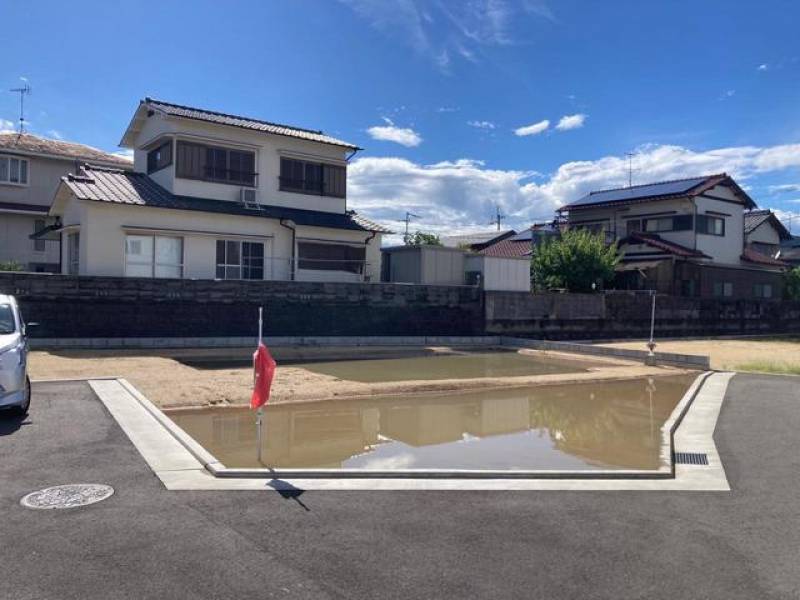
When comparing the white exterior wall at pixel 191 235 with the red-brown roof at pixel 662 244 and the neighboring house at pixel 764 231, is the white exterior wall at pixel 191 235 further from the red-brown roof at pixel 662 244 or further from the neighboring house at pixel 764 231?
the neighboring house at pixel 764 231

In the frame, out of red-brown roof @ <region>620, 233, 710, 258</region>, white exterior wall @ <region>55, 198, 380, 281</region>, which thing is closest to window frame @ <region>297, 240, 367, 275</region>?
white exterior wall @ <region>55, 198, 380, 281</region>

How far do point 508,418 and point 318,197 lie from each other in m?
18.2

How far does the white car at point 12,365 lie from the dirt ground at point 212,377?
107 inches

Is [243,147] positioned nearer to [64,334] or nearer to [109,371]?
[64,334]

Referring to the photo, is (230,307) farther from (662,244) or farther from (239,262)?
(662,244)

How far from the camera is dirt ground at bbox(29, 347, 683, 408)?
11930 mm

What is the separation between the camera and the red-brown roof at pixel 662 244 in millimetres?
34069

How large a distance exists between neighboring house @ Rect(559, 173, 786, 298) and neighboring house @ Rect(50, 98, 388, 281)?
54.9 ft

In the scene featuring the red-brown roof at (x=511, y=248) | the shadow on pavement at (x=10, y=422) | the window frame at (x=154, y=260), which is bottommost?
the shadow on pavement at (x=10, y=422)

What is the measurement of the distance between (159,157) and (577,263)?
19.7 metres

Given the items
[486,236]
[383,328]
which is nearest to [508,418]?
[383,328]

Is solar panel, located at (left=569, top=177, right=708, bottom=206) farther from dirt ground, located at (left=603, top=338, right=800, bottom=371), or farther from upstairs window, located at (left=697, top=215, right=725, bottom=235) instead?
dirt ground, located at (left=603, top=338, right=800, bottom=371)

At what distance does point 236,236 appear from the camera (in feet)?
78.9

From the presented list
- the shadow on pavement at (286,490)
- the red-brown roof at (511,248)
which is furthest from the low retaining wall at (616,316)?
the shadow on pavement at (286,490)
